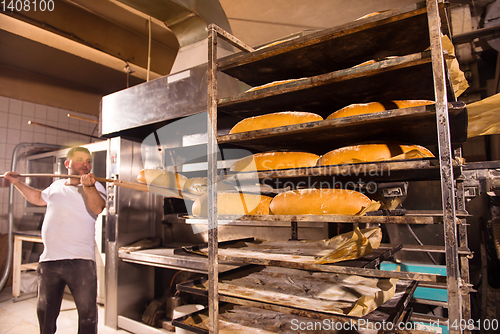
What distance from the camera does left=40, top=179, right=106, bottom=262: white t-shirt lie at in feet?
7.49

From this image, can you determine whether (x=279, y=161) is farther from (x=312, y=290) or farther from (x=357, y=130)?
(x=312, y=290)

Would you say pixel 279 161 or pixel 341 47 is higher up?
pixel 341 47

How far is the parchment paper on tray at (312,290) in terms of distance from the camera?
99 cm

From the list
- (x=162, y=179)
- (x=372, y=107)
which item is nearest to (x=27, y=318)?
(x=162, y=179)

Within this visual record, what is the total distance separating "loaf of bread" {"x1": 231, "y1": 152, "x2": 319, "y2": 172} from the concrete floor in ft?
7.20

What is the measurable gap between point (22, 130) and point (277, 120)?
4.67m

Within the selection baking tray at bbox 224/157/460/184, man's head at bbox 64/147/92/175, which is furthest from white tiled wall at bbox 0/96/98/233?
baking tray at bbox 224/157/460/184

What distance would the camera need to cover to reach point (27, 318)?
3002 millimetres

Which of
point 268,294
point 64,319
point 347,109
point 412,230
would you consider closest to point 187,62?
point 347,109

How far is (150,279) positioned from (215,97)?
2313 mm

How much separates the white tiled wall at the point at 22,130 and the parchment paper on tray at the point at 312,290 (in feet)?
14.2

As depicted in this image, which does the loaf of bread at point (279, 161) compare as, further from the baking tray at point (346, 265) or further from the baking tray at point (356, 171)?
the baking tray at point (346, 265)

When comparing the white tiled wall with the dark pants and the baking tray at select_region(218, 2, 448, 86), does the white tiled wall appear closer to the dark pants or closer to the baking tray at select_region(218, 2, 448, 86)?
the dark pants

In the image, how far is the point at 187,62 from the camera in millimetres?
2338
